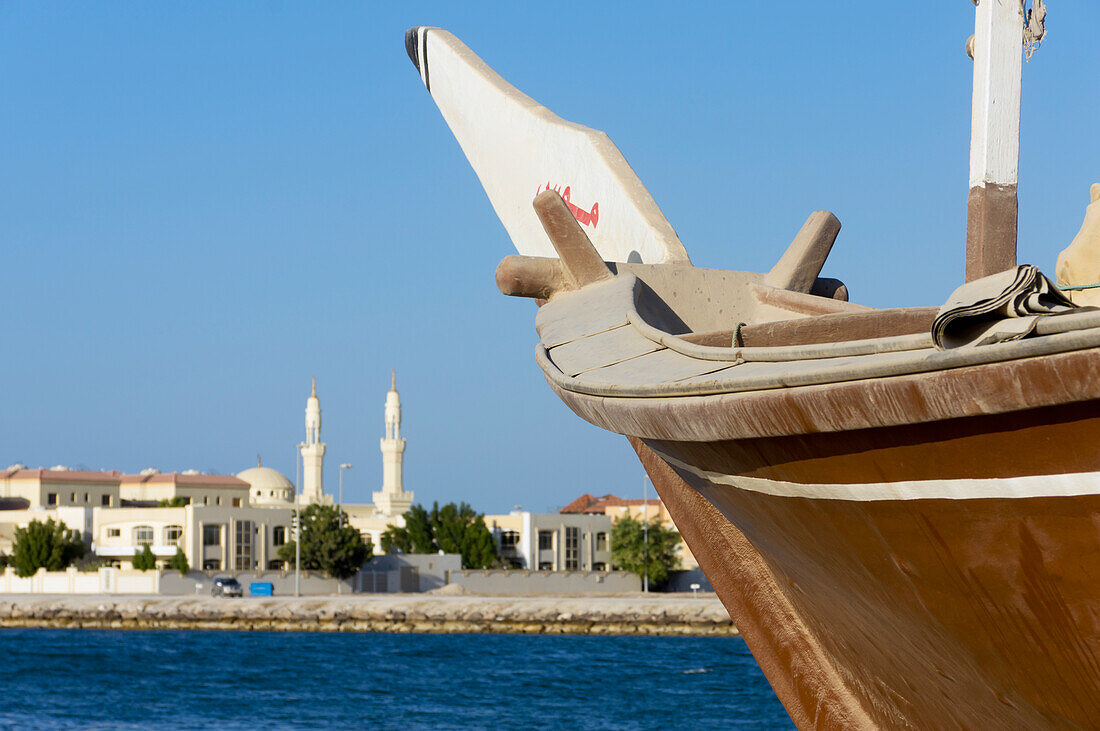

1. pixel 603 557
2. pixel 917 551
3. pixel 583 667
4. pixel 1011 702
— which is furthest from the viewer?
pixel 603 557

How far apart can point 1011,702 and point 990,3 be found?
270 centimetres

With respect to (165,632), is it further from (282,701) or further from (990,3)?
(990,3)

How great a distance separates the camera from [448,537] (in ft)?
228

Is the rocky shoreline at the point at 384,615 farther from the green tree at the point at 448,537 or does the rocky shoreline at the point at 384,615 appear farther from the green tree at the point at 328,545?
the green tree at the point at 448,537

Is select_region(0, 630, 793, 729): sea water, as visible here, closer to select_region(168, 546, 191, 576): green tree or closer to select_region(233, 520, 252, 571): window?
select_region(168, 546, 191, 576): green tree

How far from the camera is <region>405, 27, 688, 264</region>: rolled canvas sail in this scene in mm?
7723

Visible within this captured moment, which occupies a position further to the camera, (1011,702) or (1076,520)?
(1011,702)

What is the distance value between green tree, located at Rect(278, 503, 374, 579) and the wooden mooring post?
194 feet

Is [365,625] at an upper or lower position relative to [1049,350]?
lower

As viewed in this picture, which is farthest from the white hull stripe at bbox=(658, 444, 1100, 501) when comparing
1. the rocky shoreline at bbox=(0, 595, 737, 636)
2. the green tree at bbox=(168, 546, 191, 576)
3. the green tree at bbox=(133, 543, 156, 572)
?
the green tree at bbox=(133, 543, 156, 572)

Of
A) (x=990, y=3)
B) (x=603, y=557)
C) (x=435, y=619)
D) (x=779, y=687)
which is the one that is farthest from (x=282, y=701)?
(x=603, y=557)

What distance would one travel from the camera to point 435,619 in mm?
56594

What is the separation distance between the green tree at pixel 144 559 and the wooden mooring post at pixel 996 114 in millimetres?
63808

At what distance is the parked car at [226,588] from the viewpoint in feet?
204
